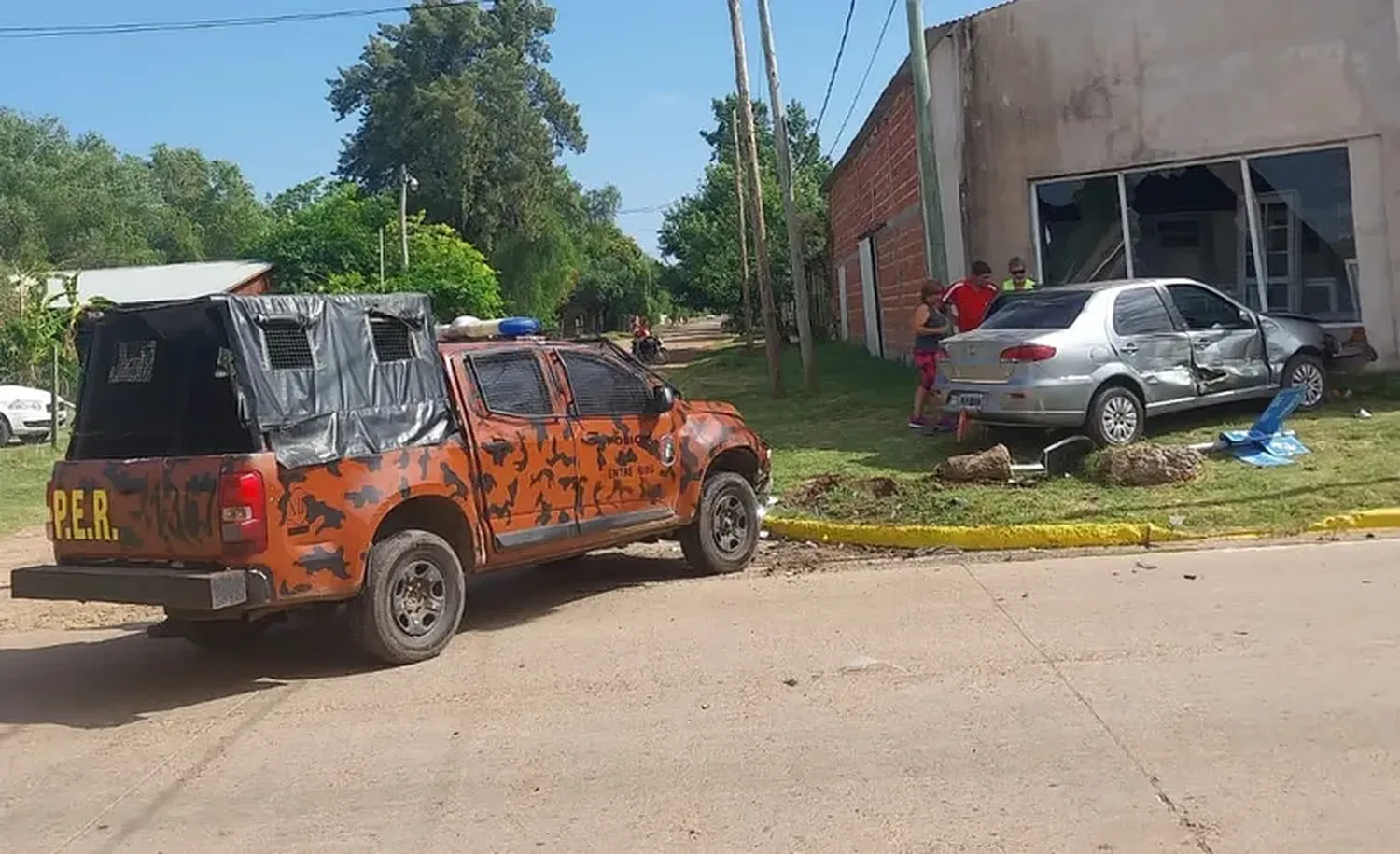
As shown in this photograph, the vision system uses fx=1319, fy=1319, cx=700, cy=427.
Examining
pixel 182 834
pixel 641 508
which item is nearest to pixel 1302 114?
pixel 641 508

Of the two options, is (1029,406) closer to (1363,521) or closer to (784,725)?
(1363,521)

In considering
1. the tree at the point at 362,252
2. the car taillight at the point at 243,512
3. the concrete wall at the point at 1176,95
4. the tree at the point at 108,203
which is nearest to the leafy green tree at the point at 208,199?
the tree at the point at 108,203

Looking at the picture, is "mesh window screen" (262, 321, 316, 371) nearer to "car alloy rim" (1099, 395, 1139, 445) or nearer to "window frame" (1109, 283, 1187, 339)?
"car alloy rim" (1099, 395, 1139, 445)

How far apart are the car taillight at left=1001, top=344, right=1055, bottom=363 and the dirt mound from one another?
1.06m

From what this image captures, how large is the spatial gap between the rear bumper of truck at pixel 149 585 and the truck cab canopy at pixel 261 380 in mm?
609

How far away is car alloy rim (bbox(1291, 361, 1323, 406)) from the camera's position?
43.9 feet

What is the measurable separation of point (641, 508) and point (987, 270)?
6.85m

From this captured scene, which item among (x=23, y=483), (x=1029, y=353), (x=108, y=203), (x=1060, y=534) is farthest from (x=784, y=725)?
(x=108, y=203)

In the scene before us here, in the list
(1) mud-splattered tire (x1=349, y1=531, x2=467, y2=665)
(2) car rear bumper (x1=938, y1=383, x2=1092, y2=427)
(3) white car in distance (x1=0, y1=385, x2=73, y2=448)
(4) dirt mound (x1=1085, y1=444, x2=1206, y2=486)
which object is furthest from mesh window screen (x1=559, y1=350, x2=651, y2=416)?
(3) white car in distance (x1=0, y1=385, x2=73, y2=448)

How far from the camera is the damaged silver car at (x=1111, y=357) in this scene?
11.5m

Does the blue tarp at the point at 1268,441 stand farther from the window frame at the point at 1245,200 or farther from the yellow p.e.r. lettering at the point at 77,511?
the yellow p.e.r. lettering at the point at 77,511

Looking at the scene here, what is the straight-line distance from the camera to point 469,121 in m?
56.8

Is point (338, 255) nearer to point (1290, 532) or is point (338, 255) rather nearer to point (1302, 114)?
point (1302, 114)

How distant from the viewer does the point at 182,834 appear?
4.91m
